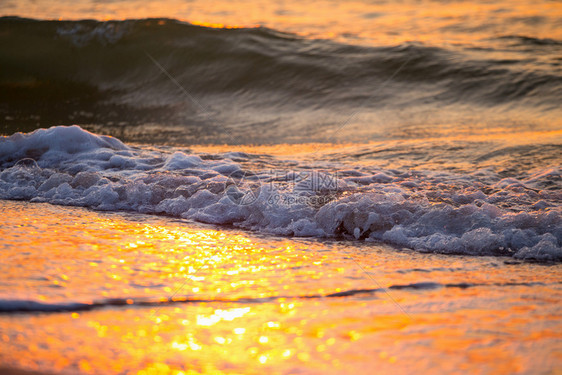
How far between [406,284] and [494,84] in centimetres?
546

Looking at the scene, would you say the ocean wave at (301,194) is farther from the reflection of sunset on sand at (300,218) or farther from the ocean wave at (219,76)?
the ocean wave at (219,76)

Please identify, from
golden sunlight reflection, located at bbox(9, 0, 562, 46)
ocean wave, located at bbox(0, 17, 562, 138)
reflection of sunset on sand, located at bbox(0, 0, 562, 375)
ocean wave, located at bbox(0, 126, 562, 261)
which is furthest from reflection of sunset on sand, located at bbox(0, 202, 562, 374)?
golden sunlight reflection, located at bbox(9, 0, 562, 46)

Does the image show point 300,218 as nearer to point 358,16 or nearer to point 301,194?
point 301,194

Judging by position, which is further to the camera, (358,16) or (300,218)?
(358,16)

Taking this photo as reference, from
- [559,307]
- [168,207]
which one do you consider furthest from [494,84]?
[559,307]

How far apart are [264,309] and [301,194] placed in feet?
5.19

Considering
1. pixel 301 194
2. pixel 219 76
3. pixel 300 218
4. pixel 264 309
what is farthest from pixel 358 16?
pixel 264 309

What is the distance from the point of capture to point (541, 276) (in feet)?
7.11

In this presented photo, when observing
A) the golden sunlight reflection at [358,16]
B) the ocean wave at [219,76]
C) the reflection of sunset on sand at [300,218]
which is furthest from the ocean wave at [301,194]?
Answer: the golden sunlight reflection at [358,16]

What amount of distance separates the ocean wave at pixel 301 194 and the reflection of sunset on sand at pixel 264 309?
0.25m

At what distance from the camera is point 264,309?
5.77 feet

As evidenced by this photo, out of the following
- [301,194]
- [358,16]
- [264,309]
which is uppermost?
[358,16]

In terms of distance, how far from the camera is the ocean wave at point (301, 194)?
2674 millimetres

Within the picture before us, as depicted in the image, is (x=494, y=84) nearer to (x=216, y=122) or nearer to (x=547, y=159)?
(x=547, y=159)
